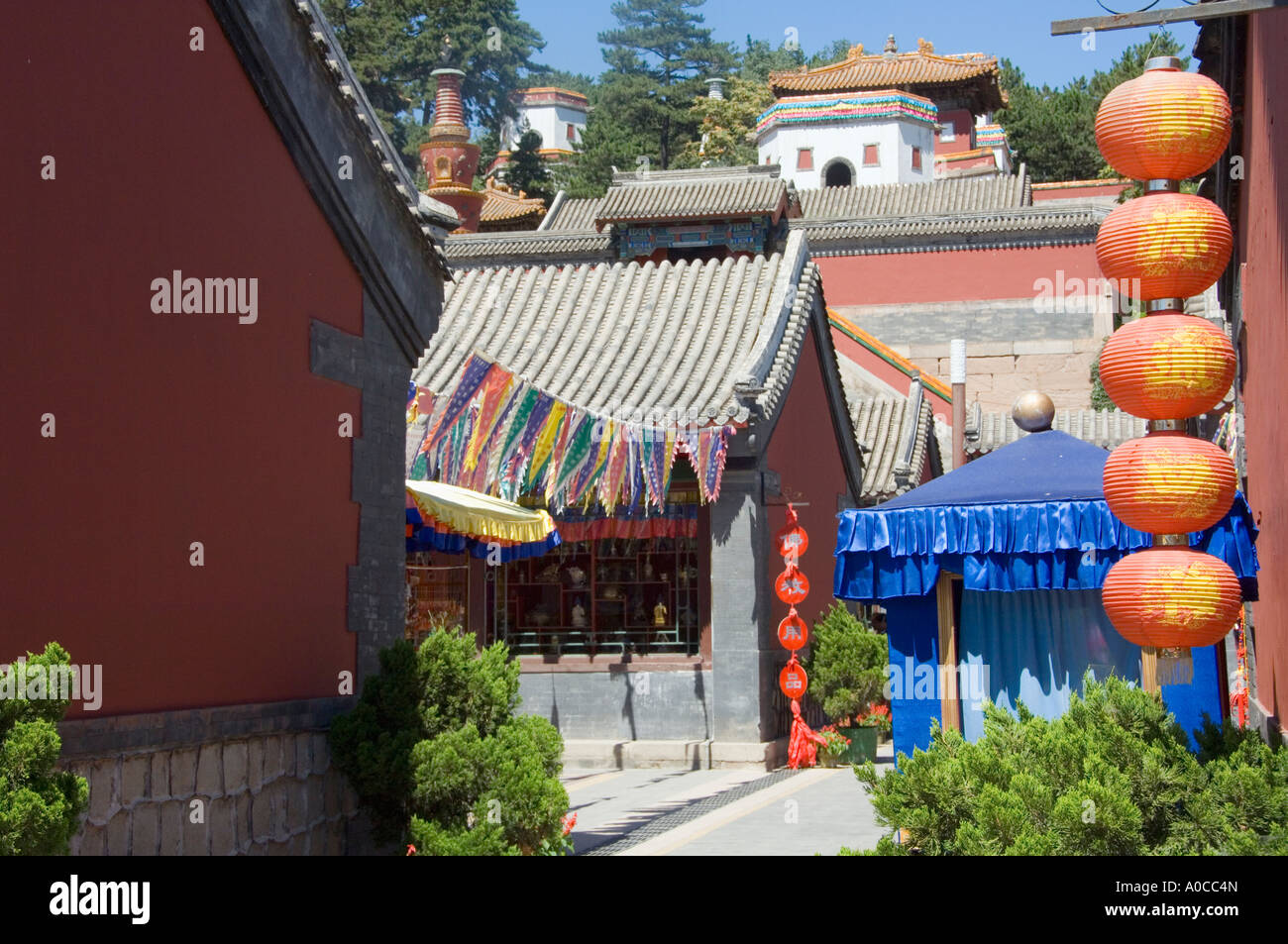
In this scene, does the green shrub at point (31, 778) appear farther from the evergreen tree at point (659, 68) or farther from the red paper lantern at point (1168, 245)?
the evergreen tree at point (659, 68)

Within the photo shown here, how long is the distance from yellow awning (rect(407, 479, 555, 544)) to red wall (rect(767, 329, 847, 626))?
2.83 meters

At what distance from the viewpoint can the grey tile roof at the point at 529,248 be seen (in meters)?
39.1

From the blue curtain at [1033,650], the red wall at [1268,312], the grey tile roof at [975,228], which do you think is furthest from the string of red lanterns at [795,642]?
the grey tile roof at [975,228]

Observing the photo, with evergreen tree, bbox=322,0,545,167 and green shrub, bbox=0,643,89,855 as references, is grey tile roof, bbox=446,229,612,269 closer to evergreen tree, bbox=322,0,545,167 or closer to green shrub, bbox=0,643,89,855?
evergreen tree, bbox=322,0,545,167

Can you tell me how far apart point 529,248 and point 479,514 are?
2652 cm

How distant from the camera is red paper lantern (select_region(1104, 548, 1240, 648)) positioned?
7297 mm

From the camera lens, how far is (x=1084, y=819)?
6.68 m

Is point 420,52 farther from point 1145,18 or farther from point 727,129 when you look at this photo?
point 1145,18

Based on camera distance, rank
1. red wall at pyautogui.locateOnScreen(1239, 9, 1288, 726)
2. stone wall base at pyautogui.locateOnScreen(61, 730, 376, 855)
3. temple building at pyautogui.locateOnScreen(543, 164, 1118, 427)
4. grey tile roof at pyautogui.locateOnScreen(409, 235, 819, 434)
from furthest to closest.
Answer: temple building at pyautogui.locateOnScreen(543, 164, 1118, 427) < grey tile roof at pyautogui.locateOnScreen(409, 235, 819, 434) < red wall at pyautogui.locateOnScreen(1239, 9, 1288, 726) < stone wall base at pyautogui.locateOnScreen(61, 730, 376, 855)

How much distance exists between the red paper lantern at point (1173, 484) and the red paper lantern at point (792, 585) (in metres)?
8.26

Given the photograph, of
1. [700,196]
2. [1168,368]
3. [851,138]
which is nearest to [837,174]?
[851,138]

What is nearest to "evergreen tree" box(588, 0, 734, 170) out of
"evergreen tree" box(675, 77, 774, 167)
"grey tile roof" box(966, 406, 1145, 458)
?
"evergreen tree" box(675, 77, 774, 167)
